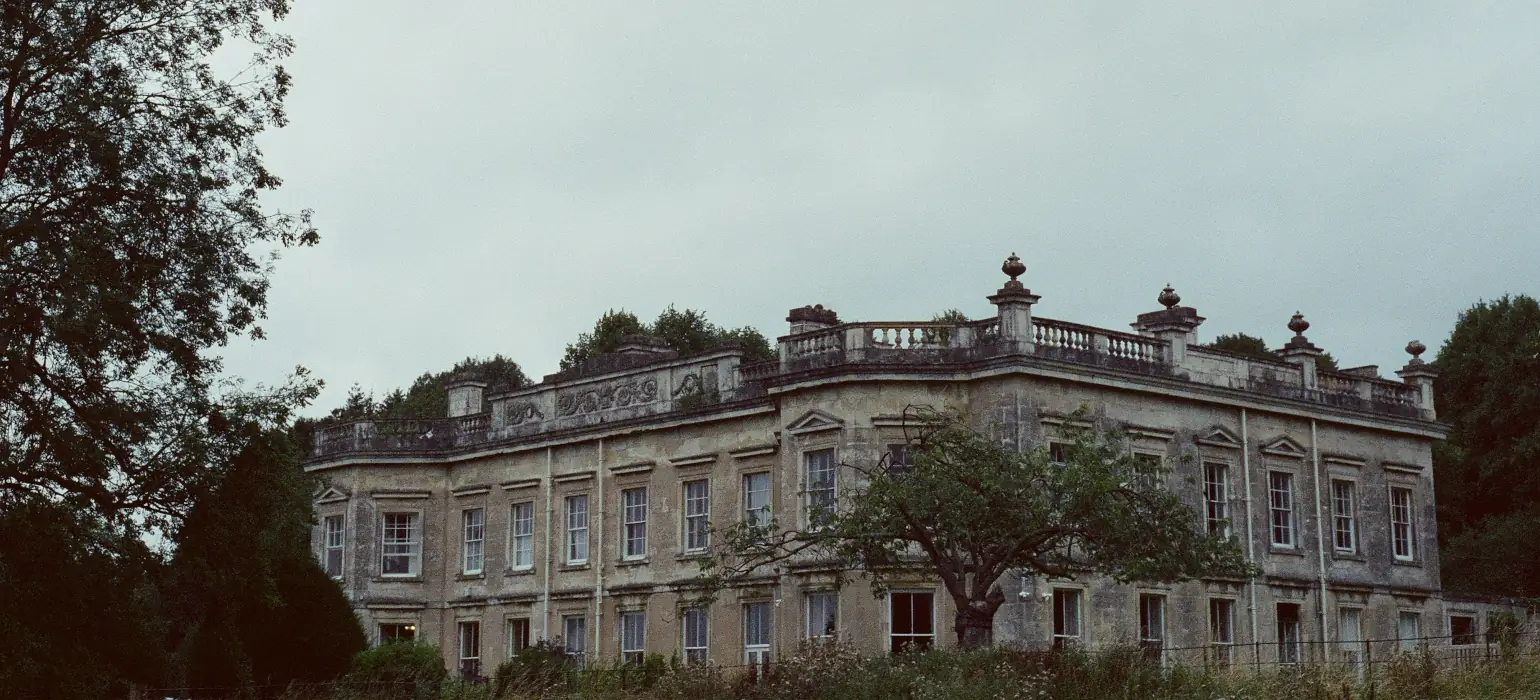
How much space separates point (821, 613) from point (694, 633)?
4500 millimetres

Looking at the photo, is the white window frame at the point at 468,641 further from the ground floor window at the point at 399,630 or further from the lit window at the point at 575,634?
the lit window at the point at 575,634

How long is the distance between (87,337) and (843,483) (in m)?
15.0

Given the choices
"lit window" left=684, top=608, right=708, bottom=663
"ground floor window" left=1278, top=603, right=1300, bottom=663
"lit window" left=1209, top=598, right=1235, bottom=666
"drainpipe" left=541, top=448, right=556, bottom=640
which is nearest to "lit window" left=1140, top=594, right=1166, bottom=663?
"lit window" left=1209, top=598, right=1235, bottom=666

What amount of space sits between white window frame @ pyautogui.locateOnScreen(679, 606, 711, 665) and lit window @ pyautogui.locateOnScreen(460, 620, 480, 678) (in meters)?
6.34

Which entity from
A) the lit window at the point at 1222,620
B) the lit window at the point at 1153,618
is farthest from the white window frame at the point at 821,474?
the lit window at the point at 1222,620

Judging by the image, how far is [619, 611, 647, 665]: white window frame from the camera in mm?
36625

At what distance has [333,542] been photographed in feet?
137

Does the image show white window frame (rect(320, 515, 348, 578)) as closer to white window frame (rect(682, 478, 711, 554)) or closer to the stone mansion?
the stone mansion

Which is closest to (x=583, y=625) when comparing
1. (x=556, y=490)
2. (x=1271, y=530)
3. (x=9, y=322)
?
(x=556, y=490)

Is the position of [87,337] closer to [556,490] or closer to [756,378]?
[756,378]

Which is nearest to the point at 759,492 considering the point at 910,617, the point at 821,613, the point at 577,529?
the point at 821,613

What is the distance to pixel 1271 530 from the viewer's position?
114ft

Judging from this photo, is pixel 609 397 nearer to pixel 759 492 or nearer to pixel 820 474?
pixel 759 492

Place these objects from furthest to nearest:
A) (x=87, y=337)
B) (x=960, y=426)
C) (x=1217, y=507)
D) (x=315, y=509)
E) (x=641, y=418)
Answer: (x=315, y=509), (x=641, y=418), (x=1217, y=507), (x=960, y=426), (x=87, y=337)
